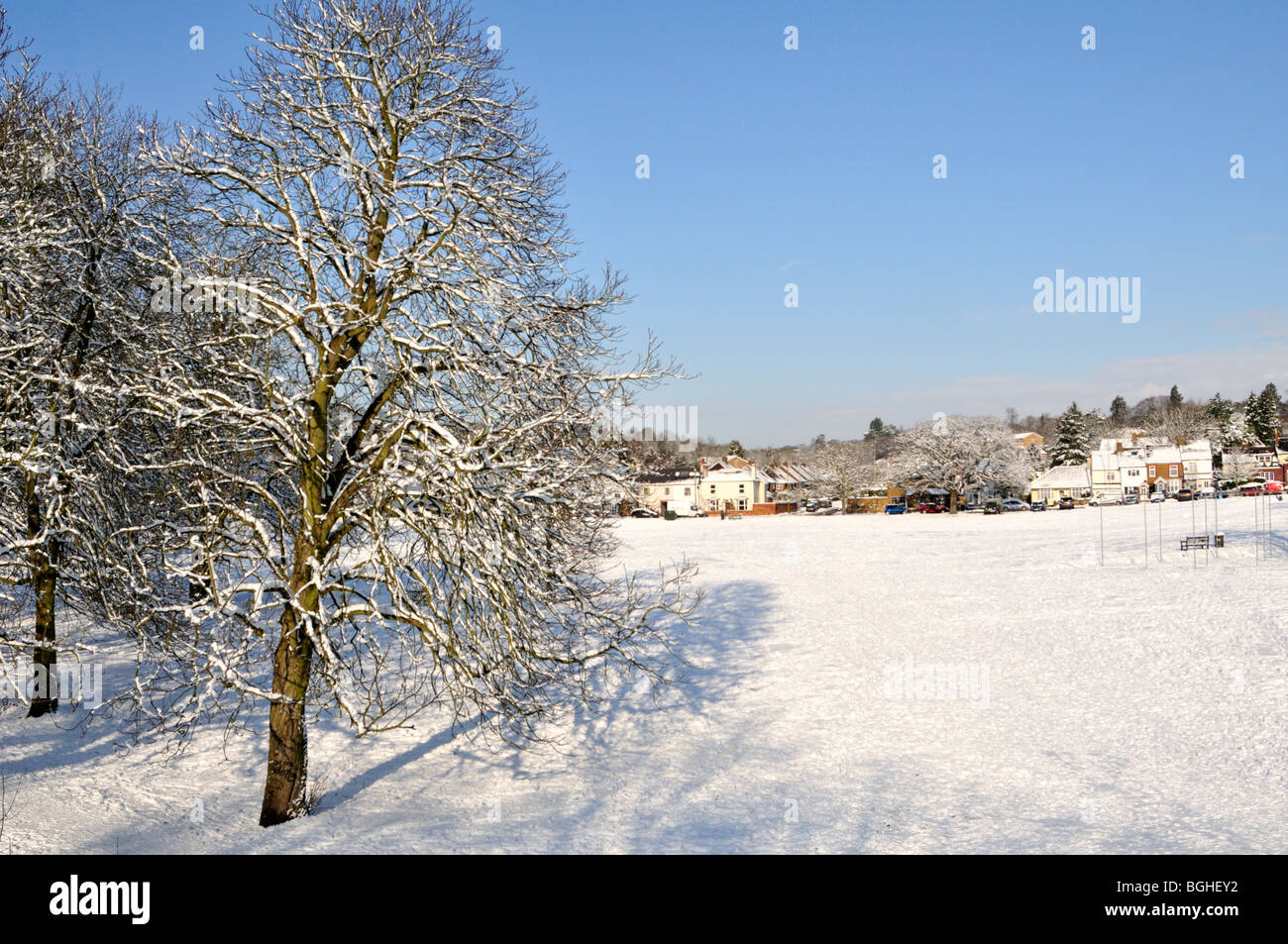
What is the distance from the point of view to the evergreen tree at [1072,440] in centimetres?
9400

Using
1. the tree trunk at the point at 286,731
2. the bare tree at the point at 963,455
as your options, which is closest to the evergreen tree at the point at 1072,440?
the bare tree at the point at 963,455

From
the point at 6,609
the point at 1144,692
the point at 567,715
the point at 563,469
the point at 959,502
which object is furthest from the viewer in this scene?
the point at 959,502

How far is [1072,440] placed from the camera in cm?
9488

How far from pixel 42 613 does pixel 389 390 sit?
7922 mm

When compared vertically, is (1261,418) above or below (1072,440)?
above

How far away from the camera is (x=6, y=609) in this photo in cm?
1224

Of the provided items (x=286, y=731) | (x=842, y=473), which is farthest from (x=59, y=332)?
(x=842, y=473)

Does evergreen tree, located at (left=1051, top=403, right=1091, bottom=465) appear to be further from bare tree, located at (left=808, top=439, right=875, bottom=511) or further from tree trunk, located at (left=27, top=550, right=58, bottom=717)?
tree trunk, located at (left=27, top=550, right=58, bottom=717)

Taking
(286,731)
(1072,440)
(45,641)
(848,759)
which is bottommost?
(848,759)

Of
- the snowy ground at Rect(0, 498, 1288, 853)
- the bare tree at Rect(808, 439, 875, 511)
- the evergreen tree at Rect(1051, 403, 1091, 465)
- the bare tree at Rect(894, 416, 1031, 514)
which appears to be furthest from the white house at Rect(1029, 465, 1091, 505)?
the snowy ground at Rect(0, 498, 1288, 853)

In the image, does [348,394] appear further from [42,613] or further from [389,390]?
[42,613]

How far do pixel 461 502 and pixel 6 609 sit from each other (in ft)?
30.0
